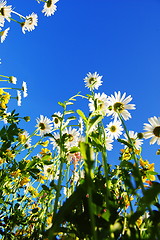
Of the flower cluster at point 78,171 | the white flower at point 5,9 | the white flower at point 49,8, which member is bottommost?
the flower cluster at point 78,171

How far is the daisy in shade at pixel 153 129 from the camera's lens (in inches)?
57.0

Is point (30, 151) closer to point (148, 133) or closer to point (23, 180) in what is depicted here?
point (23, 180)

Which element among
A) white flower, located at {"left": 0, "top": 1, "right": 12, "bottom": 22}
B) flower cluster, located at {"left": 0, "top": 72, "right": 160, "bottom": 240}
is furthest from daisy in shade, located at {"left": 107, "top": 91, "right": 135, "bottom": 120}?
white flower, located at {"left": 0, "top": 1, "right": 12, "bottom": 22}

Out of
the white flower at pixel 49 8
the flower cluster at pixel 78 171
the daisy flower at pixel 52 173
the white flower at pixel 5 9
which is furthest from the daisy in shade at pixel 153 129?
the white flower at pixel 49 8

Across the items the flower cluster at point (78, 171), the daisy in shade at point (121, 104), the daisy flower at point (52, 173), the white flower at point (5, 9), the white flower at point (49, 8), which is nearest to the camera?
the flower cluster at point (78, 171)

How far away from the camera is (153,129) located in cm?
148

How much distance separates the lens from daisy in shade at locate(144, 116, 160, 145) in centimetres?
145

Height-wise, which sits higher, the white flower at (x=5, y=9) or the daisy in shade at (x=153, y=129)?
the white flower at (x=5, y=9)

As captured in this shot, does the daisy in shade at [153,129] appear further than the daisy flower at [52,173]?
Yes

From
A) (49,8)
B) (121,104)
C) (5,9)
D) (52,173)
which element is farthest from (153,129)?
(49,8)

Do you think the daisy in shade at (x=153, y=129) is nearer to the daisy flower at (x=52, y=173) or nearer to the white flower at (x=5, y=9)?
the daisy flower at (x=52, y=173)

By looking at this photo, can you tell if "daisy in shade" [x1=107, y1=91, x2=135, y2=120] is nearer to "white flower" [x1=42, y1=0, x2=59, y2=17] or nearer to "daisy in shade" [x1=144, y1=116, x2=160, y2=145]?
"daisy in shade" [x1=144, y1=116, x2=160, y2=145]

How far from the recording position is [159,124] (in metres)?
1.48

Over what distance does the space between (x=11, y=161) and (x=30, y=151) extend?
0.15 meters
